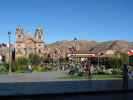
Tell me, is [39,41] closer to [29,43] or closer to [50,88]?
[29,43]

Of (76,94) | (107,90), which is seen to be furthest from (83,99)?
(107,90)

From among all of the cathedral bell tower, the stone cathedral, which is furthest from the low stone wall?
the cathedral bell tower

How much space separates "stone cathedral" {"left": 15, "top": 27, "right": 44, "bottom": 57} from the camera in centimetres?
15462

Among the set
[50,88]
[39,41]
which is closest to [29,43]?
[39,41]

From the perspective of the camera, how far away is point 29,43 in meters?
165

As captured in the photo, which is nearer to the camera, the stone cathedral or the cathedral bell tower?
the stone cathedral

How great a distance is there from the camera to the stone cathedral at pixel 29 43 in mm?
154625

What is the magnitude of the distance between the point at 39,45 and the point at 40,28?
1196cm

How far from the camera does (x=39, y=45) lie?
162875 millimetres

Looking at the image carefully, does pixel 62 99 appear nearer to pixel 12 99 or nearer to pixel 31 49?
pixel 12 99

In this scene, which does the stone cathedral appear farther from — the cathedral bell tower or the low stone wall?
the low stone wall

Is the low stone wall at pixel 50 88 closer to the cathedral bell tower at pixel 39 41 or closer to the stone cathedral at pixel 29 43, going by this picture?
the stone cathedral at pixel 29 43

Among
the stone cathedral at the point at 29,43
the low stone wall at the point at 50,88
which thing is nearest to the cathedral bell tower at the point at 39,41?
the stone cathedral at the point at 29,43

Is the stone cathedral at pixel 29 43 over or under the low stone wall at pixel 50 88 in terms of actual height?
over
